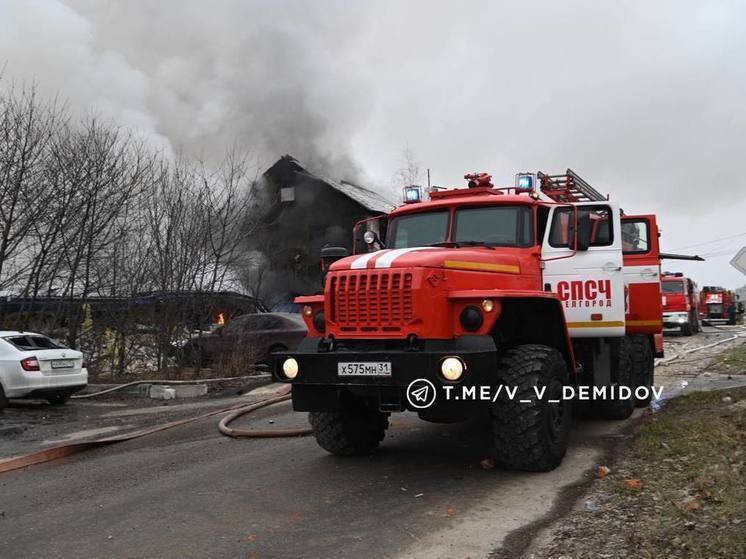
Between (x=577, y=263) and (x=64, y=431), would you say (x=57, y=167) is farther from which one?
(x=577, y=263)

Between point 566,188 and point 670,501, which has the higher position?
point 566,188

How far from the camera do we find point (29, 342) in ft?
36.4

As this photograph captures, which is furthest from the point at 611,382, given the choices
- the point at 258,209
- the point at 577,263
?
the point at 258,209

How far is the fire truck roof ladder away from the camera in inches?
299

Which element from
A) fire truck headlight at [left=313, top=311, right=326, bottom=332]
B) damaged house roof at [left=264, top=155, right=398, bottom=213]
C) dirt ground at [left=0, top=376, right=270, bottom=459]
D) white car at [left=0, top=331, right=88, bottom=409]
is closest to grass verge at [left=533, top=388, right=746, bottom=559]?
fire truck headlight at [left=313, top=311, right=326, bottom=332]

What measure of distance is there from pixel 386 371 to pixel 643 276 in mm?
3966

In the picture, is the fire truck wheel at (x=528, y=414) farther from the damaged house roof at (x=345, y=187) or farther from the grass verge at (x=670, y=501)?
the damaged house roof at (x=345, y=187)

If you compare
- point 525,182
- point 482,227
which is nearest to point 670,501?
point 482,227

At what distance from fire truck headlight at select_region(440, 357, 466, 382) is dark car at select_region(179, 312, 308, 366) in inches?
350

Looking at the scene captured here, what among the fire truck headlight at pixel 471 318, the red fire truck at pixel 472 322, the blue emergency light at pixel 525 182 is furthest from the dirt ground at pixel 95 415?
the blue emergency light at pixel 525 182

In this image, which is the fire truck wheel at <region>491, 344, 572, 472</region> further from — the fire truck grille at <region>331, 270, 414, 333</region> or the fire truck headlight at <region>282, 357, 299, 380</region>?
the fire truck headlight at <region>282, 357, 299, 380</region>

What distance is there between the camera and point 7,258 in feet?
41.7

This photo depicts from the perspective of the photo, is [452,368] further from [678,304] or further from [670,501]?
[678,304]

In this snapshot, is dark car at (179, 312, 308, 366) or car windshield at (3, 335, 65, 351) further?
dark car at (179, 312, 308, 366)
